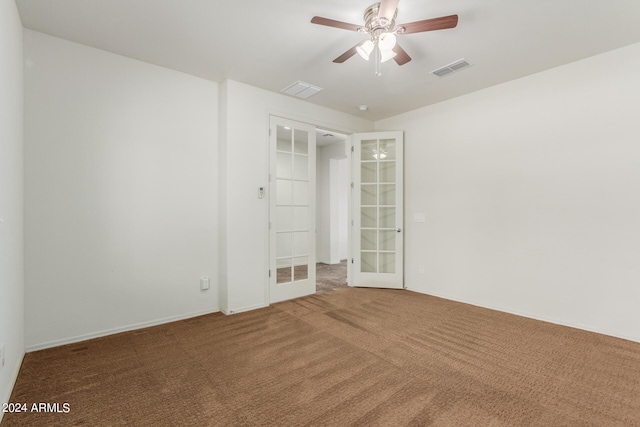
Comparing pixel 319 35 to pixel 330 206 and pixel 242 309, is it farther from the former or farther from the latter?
pixel 330 206

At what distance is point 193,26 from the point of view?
2521 millimetres

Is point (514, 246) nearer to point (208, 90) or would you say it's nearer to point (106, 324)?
A: point (208, 90)

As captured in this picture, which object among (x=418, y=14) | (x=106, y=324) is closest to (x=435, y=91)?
(x=418, y=14)

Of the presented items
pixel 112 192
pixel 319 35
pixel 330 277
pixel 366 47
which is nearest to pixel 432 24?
pixel 366 47

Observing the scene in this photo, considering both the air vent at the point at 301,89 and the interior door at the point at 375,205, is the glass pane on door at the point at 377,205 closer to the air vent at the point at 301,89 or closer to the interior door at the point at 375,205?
the interior door at the point at 375,205

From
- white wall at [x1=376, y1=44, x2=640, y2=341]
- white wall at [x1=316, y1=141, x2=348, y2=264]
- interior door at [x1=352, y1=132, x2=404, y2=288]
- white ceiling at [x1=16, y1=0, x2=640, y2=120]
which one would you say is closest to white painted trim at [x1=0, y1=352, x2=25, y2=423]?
white ceiling at [x1=16, y1=0, x2=640, y2=120]

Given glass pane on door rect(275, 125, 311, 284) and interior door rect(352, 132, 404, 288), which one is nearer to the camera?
glass pane on door rect(275, 125, 311, 284)

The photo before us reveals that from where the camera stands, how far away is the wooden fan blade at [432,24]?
78.2 inches

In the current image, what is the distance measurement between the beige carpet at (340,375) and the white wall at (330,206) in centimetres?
389

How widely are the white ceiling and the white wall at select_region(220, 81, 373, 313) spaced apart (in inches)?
12.5

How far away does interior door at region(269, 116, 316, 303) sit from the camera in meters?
3.94

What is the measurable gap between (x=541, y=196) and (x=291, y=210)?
10.0 feet

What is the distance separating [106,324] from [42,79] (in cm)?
233

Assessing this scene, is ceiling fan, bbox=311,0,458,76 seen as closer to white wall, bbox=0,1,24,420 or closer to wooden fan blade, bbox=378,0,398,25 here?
wooden fan blade, bbox=378,0,398,25
